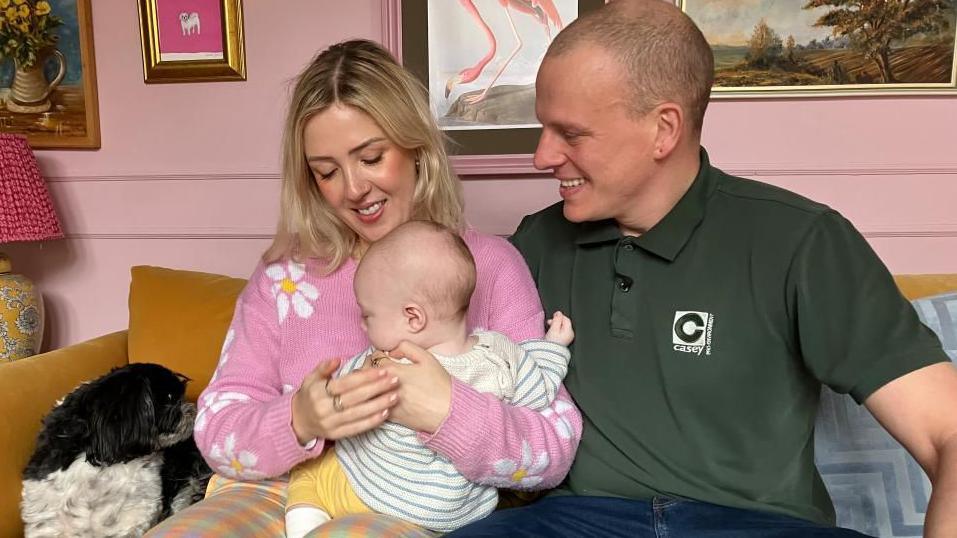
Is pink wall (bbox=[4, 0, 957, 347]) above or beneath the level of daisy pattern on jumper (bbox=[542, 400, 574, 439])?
above

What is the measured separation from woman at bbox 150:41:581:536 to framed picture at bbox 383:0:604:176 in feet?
2.13

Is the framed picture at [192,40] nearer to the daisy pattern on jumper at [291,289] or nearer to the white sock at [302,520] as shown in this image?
the daisy pattern on jumper at [291,289]

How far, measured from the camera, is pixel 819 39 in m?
2.09

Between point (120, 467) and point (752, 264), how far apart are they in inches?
56.7

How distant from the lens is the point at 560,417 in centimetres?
135

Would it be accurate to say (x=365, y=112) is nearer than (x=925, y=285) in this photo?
Yes

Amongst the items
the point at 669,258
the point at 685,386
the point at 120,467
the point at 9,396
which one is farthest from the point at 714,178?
the point at 9,396

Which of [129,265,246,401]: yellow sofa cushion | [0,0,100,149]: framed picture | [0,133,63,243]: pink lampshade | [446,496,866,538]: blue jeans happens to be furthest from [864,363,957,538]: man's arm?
[0,0,100,149]: framed picture

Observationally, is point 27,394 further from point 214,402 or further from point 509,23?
point 509,23

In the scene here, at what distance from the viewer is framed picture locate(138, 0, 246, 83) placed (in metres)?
2.36

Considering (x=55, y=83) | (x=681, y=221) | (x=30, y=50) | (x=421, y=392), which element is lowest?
(x=421, y=392)

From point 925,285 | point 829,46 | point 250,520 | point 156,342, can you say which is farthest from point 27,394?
point 829,46

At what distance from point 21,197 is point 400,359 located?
1659 mm

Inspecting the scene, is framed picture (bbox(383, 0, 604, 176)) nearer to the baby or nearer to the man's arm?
the baby
